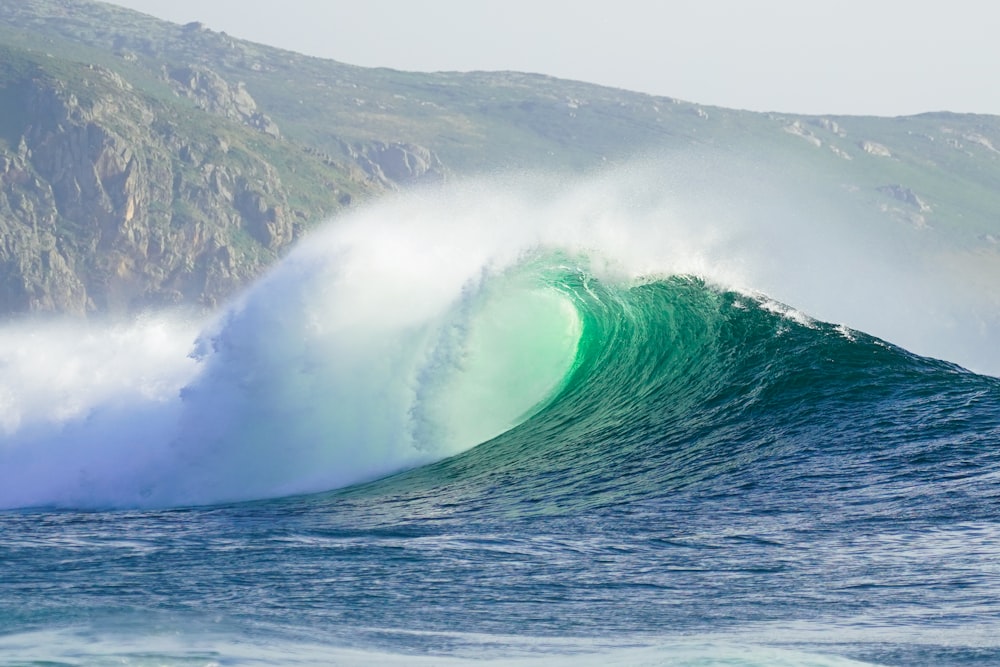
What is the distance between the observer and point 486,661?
1071 centimetres

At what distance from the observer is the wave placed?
21.2 meters

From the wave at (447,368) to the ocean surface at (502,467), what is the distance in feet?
0.21

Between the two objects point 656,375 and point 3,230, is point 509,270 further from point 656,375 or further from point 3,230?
point 3,230

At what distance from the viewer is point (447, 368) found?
22547 mm

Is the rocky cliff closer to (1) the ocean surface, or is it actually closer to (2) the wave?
(1) the ocean surface

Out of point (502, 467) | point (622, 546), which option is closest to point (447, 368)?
point (502, 467)


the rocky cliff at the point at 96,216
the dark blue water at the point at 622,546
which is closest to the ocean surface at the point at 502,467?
the dark blue water at the point at 622,546

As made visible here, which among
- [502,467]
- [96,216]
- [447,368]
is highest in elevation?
[96,216]

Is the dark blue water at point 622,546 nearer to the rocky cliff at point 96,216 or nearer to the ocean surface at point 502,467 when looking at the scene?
the ocean surface at point 502,467

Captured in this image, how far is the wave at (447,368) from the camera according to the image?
69.5 ft

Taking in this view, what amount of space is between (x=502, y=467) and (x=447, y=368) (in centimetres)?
293

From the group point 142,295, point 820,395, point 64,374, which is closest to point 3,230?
point 142,295

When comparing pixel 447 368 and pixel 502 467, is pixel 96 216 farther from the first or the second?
pixel 502 467

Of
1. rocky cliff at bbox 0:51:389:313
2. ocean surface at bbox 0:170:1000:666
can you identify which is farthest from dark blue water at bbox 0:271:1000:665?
rocky cliff at bbox 0:51:389:313
